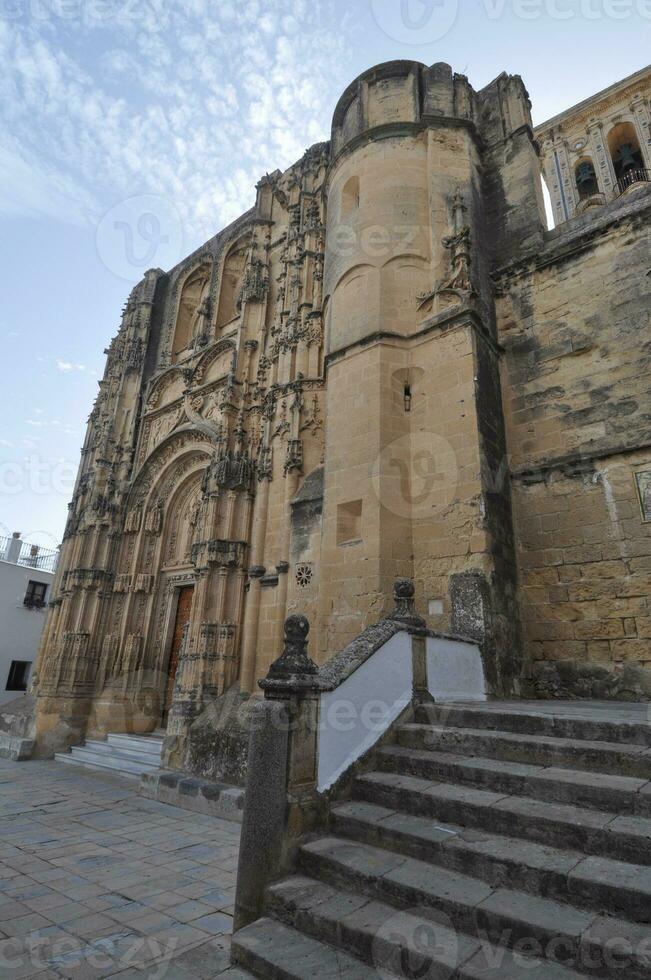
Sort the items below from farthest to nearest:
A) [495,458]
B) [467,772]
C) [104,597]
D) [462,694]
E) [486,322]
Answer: [104,597] → [486,322] → [495,458] → [462,694] → [467,772]

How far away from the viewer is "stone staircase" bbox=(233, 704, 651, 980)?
2184 mm

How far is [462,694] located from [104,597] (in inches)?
439

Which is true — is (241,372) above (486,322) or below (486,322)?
above

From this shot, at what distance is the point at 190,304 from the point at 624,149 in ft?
70.5

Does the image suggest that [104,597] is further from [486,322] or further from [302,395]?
[486,322]

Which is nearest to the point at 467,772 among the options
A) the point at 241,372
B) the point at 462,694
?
the point at 462,694

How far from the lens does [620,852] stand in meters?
2.51

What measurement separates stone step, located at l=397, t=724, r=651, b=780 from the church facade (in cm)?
209

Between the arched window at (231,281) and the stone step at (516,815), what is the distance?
1433 cm

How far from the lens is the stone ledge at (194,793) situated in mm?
6332

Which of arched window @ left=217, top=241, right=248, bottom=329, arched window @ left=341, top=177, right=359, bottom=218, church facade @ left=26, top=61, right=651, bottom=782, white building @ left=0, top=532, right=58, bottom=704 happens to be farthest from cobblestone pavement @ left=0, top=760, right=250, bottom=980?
white building @ left=0, top=532, right=58, bottom=704

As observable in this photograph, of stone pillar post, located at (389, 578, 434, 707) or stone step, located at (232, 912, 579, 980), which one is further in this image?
stone pillar post, located at (389, 578, 434, 707)

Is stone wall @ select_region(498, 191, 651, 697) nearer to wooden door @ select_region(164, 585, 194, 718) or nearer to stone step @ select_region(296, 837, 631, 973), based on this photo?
stone step @ select_region(296, 837, 631, 973)

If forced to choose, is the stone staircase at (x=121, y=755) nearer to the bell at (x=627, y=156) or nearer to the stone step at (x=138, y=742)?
the stone step at (x=138, y=742)
